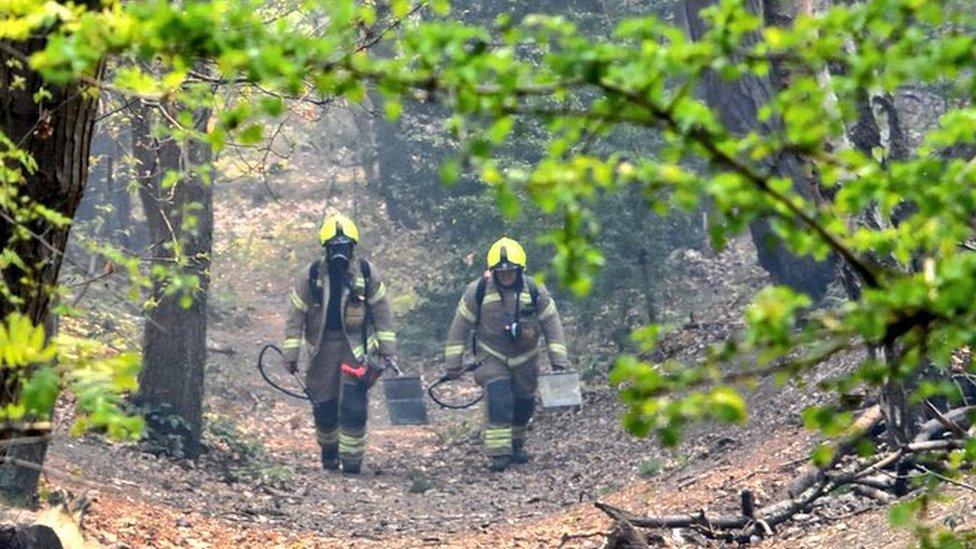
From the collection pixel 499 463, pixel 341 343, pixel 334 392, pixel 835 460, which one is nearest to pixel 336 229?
pixel 341 343

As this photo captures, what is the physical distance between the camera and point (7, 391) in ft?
14.7

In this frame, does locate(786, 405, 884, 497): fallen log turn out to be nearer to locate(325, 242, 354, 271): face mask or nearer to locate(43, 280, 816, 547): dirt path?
locate(43, 280, 816, 547): dirt path

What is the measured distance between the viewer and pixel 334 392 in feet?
49.1

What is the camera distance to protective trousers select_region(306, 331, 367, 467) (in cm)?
1488

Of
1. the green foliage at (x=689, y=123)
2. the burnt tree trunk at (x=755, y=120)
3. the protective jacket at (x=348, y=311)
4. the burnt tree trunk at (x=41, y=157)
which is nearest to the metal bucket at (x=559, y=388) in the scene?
the protective jacket at (x=348, y=311)

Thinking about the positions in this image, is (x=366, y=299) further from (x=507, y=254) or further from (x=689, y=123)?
(x=689, y=123)

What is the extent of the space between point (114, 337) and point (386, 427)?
3.68m

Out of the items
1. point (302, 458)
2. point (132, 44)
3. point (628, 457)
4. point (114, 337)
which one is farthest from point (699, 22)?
point (132, 44)

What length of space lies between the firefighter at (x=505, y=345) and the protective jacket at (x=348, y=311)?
0.77 meters

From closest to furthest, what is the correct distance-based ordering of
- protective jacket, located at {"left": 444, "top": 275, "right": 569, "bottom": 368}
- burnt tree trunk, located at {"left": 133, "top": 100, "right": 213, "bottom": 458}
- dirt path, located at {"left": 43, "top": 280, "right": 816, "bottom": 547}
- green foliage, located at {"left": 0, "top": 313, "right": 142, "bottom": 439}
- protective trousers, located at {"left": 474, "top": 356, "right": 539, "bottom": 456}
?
1. green foliage, located at {"left": 0, "top": 313, "right": 142, "bottom": 439}
2. dirt path, located at {"left": 43, "top": 280, "right": 816, "bottom": 547}
3. burnt tree trunk, located at {"left": 133, "top": 100, "right": 213, "bottom": 458}
4. protective trousers, located at {"left": 474, "top": 356, "right": 539, "bottom": 456}
5. protective jacket, located at {"left": 444, "top": 275, "right": 569, "bottom": 368}

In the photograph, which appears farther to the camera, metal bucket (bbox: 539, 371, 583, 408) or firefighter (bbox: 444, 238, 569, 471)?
metal bucket (bbox: 539, 371, 583, 408)

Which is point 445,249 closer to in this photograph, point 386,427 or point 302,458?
point 386,427

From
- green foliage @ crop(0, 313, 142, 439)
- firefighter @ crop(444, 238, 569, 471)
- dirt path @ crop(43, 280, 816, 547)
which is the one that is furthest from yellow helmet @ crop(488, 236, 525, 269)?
green foliage @ crop(0, 313, 142, 439)

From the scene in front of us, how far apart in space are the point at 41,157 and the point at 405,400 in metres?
11.3
